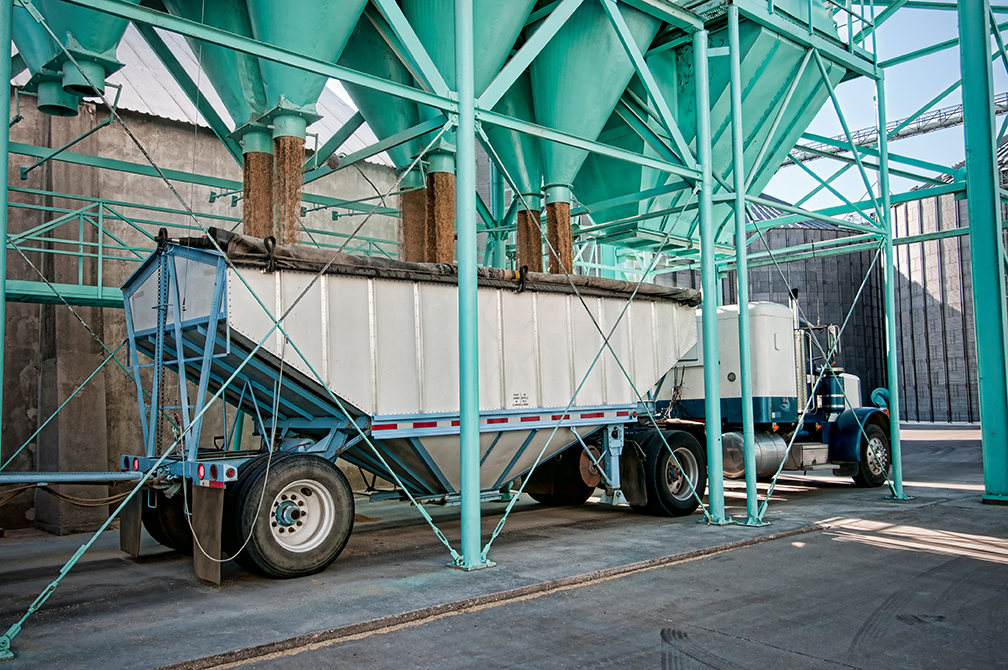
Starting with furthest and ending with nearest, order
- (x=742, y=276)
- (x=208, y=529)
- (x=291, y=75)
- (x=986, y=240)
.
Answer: (x=986, y=240), (x=742, y=276), (x=291, y=75), (x=208, y=529)

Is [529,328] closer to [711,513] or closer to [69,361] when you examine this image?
[711,513]

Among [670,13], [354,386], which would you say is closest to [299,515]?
[354,386]

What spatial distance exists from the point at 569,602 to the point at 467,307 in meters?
2.92

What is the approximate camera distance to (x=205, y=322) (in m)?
7.85

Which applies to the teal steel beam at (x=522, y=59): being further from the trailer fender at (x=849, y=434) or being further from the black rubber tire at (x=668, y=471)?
the trailer fender at (x=849, y=434)

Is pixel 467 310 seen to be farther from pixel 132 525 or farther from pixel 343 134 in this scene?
pixel 343 134

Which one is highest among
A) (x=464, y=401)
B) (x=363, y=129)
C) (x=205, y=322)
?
(x=363, y=129)

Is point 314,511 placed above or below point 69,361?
below

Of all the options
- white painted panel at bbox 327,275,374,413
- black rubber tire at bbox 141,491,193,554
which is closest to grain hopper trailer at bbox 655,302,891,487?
white painted panel at bbox 327,275,374,413

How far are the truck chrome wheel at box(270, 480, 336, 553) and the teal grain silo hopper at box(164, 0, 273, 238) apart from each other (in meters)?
3.30

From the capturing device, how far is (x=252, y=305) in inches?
303

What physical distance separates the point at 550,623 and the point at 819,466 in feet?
31.7

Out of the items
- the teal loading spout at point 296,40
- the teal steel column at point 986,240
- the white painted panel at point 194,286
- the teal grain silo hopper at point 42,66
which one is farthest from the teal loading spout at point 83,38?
the teal steel column at point 986,240

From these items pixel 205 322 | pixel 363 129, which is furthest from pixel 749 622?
pixel 363 129
